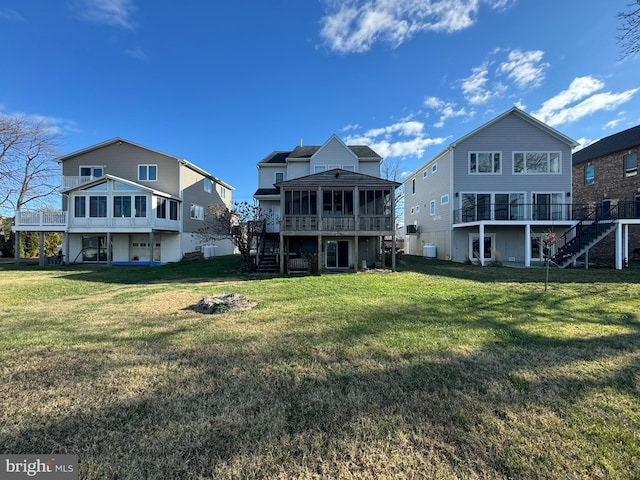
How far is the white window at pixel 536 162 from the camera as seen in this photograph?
65.4ft

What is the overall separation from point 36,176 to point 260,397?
129ft

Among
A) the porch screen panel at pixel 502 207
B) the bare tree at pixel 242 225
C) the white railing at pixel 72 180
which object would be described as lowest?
the bare tree at pixel 242 225

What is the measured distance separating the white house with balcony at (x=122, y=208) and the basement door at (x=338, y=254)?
485 inches

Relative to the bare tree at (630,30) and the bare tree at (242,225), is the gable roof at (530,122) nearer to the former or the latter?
the bare tree at (630,30)

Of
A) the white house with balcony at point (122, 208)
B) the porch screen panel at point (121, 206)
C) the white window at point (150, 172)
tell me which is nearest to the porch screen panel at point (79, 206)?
the white house with balcony at point (122, 208)

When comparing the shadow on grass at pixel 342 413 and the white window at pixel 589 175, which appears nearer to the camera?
the shadow on grass at pixel 342 413

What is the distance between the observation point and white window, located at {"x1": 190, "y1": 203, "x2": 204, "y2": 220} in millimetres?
24500

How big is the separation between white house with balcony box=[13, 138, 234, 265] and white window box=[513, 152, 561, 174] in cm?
2449

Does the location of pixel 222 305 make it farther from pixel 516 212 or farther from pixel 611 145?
pixel 611 145

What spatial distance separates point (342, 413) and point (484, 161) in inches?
863

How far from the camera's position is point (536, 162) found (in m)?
20.0

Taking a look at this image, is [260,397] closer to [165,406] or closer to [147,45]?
[165,406]

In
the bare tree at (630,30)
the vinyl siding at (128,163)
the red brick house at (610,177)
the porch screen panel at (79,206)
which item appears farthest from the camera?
the vinyl siding at (128,163)

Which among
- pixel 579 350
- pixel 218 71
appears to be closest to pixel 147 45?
pixel 218 71
